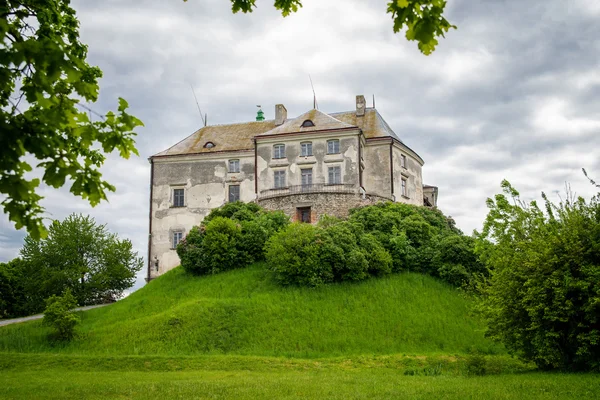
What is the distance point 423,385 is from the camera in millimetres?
14461

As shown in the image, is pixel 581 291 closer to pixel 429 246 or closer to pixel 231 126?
pixel 429 246

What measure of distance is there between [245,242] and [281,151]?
35.0 feet

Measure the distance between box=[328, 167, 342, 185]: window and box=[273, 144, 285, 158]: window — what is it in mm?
3690

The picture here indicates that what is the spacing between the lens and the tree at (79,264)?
138 feet

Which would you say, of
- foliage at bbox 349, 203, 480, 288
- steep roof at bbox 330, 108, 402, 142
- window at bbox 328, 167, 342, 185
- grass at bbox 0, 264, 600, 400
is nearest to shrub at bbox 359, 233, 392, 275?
grass at bbox 0, 264, 600, 400

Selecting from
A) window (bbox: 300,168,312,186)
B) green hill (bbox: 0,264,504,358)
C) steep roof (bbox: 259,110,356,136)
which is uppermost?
steep roof (bbox: 259,110,356,136)

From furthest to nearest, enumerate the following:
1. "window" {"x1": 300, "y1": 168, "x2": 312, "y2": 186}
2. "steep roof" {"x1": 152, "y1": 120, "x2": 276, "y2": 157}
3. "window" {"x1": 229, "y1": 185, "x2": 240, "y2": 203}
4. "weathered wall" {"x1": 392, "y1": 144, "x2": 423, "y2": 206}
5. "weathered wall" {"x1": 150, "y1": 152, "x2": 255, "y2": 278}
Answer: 1. "steep roof" {"x1": 152, "y1": 120, "x2": 276, "y2": 157}
2. "weathered wall" {"x1": 150, "y1": 152, "x2": 255, "y2": 278}
3. "window" {"x1": 229, "y1": 185, "x2": 240, "y2": 203}
4. "weathered wall" {"x1": 392, "y1": 144, "x2": 423, "y2": 206}
5. "window" {"x1": 300, "y1": 168, "x2": 312, "y2": 186}

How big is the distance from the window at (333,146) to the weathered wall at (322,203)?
370 centimetres

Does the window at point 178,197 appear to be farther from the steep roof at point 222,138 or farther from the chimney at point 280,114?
the chimney at point 280,114

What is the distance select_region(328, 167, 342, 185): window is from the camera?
42.6m

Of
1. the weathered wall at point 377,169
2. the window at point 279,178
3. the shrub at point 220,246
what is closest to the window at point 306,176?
the window at point 279,178

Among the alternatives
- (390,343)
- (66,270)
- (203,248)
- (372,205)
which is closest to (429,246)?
(372,205)

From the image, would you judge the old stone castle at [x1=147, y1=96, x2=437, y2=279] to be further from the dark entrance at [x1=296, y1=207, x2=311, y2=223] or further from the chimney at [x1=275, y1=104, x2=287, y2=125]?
the chimney at [x1=275, y1=104, x2=287, y2=125]

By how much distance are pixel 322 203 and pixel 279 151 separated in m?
6.00
